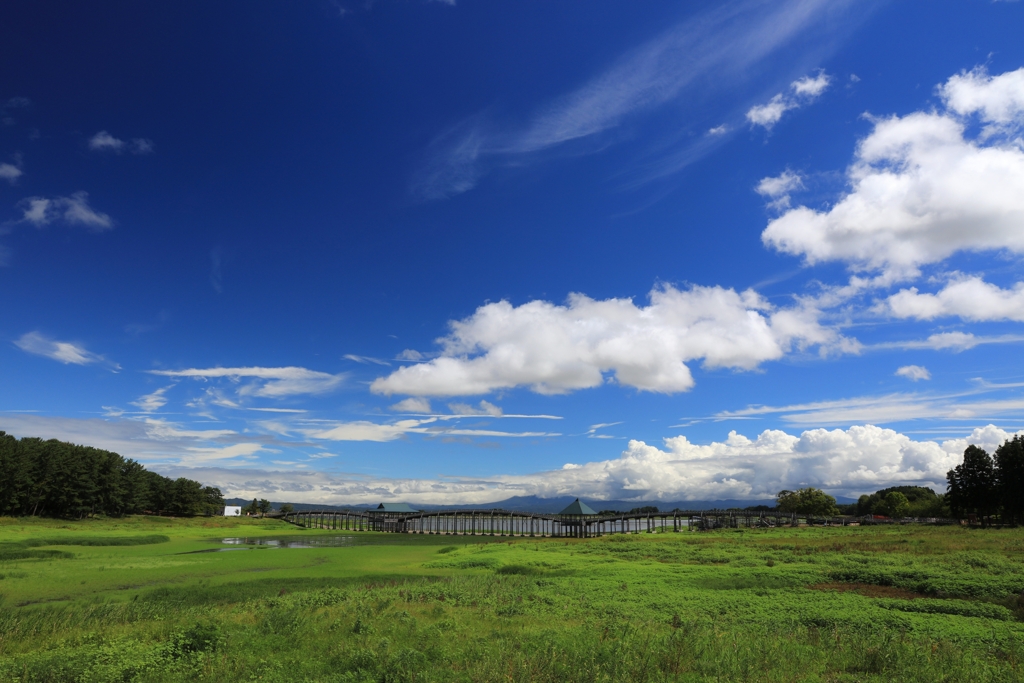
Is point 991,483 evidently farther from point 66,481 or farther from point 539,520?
point 66,481

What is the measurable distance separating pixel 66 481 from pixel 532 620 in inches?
3895

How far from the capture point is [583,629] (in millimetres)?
16656

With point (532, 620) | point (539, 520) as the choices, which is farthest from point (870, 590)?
point (539, 520)

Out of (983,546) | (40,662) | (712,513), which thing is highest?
(40,662)

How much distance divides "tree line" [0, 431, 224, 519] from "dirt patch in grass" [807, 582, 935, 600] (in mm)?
97094

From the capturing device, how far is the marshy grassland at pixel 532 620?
41.4 ft

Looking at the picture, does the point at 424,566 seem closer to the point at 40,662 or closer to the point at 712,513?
the point at 40,662

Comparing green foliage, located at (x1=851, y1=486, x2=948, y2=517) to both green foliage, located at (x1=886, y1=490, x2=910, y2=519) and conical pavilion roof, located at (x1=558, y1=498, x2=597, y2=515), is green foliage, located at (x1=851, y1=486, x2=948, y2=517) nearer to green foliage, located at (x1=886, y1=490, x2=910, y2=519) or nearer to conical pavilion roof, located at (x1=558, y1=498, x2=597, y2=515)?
green foliage, located at (x1=886, y1=490, x2=910, y2=519)

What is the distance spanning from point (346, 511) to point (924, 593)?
120895 mm

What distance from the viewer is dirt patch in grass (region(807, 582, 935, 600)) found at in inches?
959

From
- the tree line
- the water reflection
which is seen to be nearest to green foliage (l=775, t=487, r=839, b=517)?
the water reflection

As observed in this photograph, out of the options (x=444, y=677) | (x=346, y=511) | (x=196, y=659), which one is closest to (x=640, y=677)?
(x=444, y=677)

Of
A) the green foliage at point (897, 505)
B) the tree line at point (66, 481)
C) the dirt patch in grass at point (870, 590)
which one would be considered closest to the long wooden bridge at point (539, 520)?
the green foliage at point (897, 505)

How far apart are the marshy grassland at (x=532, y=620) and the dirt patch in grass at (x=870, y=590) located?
0.44ft
